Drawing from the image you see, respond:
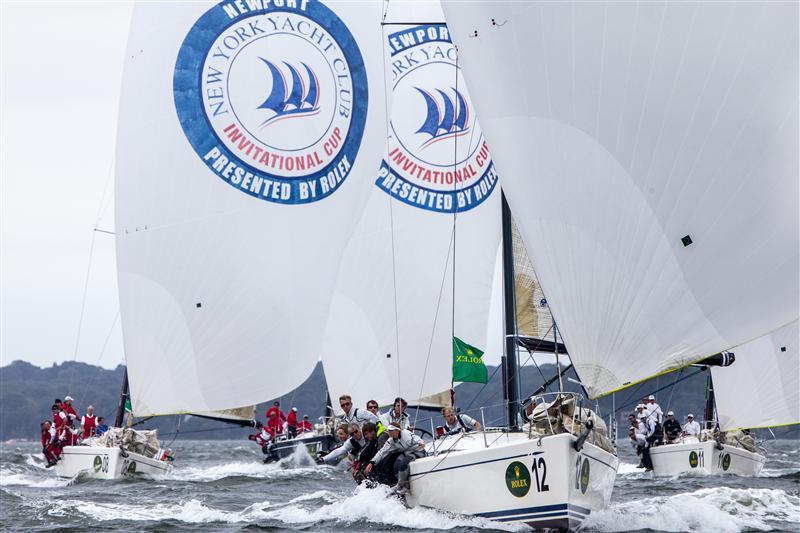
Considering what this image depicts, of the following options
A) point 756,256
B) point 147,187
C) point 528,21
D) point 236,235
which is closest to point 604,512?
point 756,256

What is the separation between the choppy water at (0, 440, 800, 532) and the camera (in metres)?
11.4

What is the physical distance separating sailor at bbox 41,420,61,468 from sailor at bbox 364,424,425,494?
1127 cm

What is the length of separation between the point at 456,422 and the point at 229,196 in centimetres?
638

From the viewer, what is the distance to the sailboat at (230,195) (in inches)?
687

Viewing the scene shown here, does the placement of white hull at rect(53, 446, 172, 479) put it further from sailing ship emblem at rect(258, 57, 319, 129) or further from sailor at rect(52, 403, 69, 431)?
sailing ship emblem at rect(258, 57, 319, 129)

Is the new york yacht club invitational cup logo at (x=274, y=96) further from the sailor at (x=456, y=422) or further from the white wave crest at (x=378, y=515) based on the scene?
the white wave crest at (x=378, y=515)

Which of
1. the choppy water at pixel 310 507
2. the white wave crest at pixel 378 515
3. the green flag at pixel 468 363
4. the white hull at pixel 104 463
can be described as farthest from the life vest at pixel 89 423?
the white wave crest at pixel 378 515

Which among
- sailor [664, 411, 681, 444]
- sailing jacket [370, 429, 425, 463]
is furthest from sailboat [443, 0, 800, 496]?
sailor [664, 411, 681, 444]

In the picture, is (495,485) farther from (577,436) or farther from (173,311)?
(173,311)

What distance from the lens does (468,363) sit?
23.9 metres

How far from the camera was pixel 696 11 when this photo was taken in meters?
9.23

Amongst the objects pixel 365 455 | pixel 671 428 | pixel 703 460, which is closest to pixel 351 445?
pixel 365 455

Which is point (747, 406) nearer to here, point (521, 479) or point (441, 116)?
point (441, 116)

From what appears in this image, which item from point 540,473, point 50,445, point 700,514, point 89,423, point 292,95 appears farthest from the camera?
point 89,423
